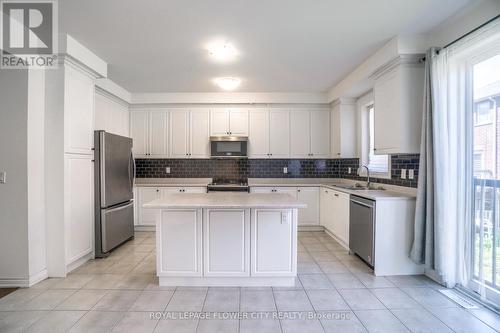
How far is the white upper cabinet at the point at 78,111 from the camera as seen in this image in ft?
9.56

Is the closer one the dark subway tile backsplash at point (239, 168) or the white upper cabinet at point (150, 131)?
the white upper cabinet at point (150, 131)

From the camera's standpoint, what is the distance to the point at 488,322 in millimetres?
2039

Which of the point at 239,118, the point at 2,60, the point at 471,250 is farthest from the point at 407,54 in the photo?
the point at 2,60

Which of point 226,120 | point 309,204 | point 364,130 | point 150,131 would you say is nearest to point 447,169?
point 364,130

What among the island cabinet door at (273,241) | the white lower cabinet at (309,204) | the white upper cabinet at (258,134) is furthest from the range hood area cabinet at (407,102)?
the white upper cabinet at (258,134)

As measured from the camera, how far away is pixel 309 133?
503 centimetres

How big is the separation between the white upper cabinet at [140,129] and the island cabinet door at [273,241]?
10.7 ft

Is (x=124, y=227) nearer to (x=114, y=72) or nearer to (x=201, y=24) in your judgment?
(x=114, y=72)

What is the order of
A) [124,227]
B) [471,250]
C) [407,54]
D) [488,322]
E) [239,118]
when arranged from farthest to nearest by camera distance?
[239,118] → [124,227] → [407,54] → [471,250] → [488,322]

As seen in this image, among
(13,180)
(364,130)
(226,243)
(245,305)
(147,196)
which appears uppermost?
(364,130)

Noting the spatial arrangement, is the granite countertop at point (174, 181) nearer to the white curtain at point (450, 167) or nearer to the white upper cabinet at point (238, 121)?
the white upper cabinet at point (238, 121)

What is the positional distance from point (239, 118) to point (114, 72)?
2.19 meters

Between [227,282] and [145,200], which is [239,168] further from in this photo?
[227,282]

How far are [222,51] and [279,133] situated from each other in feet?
7.53
